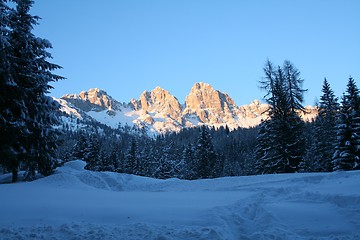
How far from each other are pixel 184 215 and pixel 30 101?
11629 millimetres

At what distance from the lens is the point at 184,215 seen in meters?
8.59

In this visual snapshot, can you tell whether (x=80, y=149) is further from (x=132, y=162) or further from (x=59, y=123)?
(x=59, y=123)

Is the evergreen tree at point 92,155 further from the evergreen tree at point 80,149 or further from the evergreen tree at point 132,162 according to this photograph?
the evergreen tree at point 132,162

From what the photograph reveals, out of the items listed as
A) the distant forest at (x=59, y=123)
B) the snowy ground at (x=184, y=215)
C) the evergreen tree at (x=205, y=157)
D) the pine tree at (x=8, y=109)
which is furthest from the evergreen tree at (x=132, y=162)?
the snowy ground at (x=184, y=215)

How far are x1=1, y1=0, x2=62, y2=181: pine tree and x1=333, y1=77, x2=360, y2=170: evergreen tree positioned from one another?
838 inches

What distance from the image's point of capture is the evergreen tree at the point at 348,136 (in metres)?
23.3

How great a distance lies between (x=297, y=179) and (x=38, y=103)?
14.4 m

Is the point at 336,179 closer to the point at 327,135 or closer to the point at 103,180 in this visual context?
the point at 103,180

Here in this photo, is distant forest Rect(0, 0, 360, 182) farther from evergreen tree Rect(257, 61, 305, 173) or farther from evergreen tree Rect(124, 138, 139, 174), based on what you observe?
evergreen tree Rect(124, 138, 139, 174)

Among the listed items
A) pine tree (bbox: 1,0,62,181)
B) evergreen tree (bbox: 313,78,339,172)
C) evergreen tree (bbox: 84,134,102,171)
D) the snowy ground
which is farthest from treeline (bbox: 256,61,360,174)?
evergreen tree (bbox: 84,134,102,171)

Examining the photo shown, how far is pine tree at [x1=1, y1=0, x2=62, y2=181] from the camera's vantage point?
48.8 ft

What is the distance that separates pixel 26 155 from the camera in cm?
1527

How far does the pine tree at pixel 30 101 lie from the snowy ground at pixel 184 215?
2.89 metres

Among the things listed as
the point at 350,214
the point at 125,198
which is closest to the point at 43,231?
the point at 125,198
